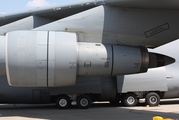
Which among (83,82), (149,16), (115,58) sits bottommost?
(83,82)

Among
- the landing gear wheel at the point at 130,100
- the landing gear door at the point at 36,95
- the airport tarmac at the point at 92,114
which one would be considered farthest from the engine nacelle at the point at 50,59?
the landing gear wheel at the point at 130,100

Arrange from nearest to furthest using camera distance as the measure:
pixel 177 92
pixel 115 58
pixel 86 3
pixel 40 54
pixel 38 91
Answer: pixel 40 54, pixel 115 58, pixel 86 3, pixel 38 91, pixel 177 92

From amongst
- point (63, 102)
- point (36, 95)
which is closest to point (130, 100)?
point (63, 102)

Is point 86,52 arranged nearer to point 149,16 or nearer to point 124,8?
point 124,8

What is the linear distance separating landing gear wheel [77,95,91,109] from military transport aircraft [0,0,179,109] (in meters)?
5.27

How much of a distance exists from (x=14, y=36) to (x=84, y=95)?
21.2ft

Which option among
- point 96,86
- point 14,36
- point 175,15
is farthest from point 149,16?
point 96,86

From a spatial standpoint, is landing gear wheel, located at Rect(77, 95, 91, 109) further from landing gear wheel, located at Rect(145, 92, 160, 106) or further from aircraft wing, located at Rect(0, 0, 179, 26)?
aircraft wing, located at Rect(0, 0, 179, 26)

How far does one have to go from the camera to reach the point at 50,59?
6281 millimetres

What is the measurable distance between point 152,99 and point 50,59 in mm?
8377

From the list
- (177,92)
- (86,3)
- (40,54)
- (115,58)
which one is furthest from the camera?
(177,92)

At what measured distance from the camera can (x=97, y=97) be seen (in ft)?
41.3

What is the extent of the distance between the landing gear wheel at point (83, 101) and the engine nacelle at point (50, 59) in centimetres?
538

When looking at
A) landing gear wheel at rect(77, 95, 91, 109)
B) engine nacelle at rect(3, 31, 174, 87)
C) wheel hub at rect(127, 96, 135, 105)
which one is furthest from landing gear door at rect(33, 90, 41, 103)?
engine nacelle at rect(3, 31, 174, 87)
